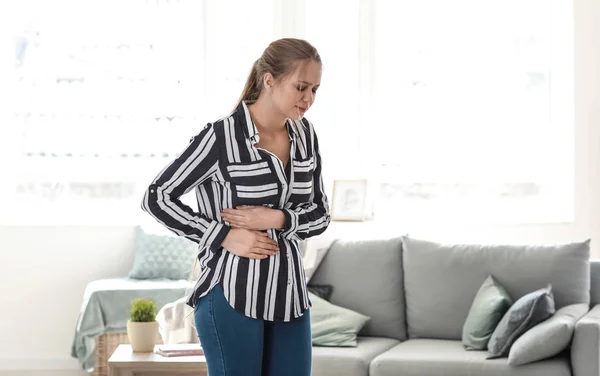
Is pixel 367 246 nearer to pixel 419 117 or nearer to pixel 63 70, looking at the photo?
pixel 419 117

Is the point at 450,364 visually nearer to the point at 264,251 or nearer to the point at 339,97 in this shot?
the point at 264,251

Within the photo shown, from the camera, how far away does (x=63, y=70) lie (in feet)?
18.7

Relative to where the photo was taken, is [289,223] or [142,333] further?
[142,333]

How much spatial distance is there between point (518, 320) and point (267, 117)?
6.57 feet

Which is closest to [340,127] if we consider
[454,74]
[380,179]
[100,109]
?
[380,179]

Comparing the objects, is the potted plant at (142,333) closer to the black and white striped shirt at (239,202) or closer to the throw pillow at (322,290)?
the throw pillow at (322,290)

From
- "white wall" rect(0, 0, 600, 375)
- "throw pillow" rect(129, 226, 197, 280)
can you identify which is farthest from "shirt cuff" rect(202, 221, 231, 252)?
"white wall" rect(0, 0, 600, 375)

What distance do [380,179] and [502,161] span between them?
71 centimetres

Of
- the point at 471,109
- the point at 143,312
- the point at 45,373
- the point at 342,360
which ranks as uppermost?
the point at 471,109

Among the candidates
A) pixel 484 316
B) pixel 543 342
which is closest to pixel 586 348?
pixel 543 342

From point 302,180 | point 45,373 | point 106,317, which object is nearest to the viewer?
point 302,180

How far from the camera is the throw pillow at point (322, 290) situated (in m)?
4.45

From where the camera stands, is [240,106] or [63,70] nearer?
[240,106]

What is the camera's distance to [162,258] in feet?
17.5
